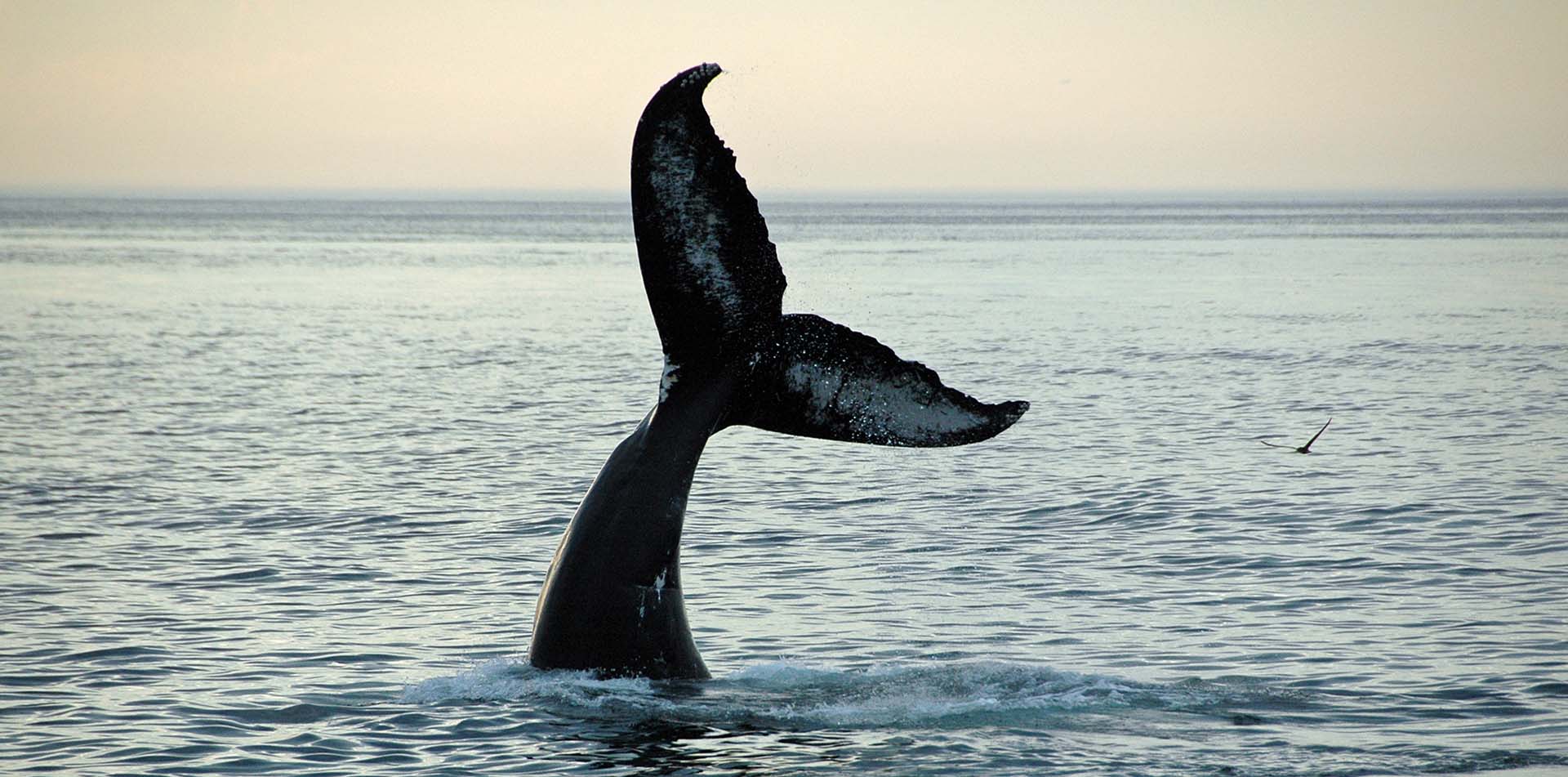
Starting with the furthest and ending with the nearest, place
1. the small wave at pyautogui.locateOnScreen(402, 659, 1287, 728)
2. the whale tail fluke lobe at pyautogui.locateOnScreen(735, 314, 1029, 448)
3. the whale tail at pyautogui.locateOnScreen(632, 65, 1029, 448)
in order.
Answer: the small wave at pyautogui.locateOnScreen(402, 659, 1287, 728)
the whale tail fluke lobe at pyautogui.locateOnScreen(735, 314, 1029, 448)
the whale tail at pyautogui.locateOnScreen(632, 65, 1029, 448)

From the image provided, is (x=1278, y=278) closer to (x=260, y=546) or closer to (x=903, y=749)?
(x=260, y=546)

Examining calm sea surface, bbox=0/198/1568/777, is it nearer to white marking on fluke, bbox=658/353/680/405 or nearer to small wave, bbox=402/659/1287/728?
small wave, bbox=402/659/1287/728

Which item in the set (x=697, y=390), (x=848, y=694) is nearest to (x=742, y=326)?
(x=697, y=390)

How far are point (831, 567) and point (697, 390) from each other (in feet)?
19.7

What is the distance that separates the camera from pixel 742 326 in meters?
9.09

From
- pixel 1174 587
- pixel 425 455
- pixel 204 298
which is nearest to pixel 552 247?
pixel 204 298

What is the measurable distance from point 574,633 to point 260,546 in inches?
288

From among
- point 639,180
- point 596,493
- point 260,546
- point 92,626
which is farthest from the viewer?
point 260,546

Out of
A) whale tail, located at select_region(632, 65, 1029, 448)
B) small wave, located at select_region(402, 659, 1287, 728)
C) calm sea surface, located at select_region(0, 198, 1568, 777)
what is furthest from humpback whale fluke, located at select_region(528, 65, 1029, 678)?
calm sea surface, located at select_region(0, 198, 1568, 777)

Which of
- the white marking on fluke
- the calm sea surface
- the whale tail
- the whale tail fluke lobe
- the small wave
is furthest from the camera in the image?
the small wave

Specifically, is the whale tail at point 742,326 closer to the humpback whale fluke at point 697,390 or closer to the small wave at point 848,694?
the humpback whale fluke at point 697,390

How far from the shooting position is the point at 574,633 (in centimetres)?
946

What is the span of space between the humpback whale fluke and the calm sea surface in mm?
817

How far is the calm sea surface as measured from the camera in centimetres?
953
